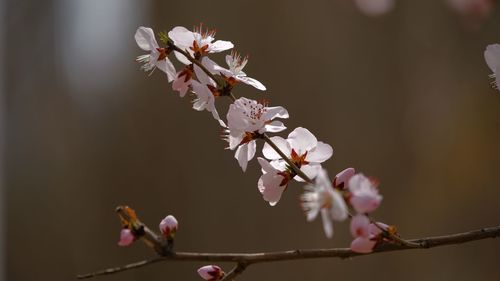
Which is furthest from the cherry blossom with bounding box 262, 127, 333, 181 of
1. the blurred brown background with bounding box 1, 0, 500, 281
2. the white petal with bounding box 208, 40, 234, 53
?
the blurred brown background with bounding box 1, 0, 500, 281

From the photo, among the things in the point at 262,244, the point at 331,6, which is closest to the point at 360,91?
the point at 331,6

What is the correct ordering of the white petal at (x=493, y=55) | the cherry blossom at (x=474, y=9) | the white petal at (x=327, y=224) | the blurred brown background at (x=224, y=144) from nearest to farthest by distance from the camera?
the white petal at (x=327, y=224) < the white petal at (x=493, y=55) < the cherry blossom at (x=474, y=9) < the blurred brown background at (x=224, y=144)

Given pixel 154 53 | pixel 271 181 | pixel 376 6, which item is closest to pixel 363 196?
pixel 271 181

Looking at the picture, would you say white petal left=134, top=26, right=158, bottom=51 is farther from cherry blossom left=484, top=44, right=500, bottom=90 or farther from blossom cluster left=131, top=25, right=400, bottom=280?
cherry blossom left=484, top=44, right=500, bottom=90

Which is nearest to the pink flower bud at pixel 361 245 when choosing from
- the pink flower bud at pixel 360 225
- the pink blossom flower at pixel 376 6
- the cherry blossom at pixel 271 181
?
the pink flower bud at pixel 360 225

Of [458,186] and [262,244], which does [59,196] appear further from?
[458,186]

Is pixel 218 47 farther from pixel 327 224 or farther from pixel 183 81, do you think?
pixel 327 224

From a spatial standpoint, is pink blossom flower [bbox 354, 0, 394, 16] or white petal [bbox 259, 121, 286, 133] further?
pink blossom flower [bbox 354, 0, 394, 16]

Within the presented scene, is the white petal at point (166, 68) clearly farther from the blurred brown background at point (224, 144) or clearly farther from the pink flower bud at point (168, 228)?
the blurred brown background at point (224, 144)
